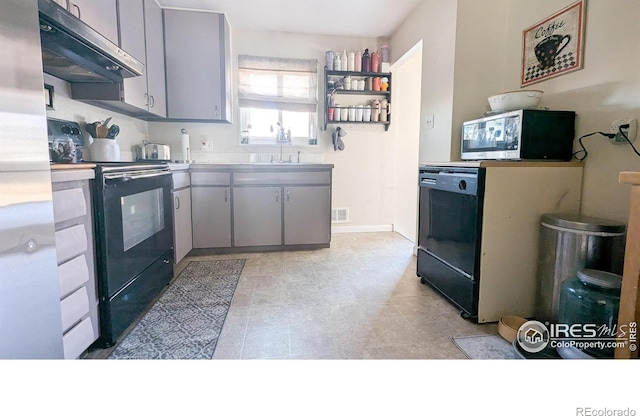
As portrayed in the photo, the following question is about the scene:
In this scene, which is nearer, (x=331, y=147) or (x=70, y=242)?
(x=70, y=242)

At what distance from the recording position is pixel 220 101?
3.16 meters

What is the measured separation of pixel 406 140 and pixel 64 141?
3.28 m

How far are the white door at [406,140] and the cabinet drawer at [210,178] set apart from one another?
81.5 inches

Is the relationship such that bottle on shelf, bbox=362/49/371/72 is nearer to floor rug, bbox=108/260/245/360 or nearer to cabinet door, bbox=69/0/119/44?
cabinet door, bbox=69/0/119/44

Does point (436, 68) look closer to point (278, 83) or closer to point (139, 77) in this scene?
point (278, 83)

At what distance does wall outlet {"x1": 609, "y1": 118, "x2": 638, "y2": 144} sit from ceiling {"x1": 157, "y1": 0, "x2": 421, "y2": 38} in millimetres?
2138

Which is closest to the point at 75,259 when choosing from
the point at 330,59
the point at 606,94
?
the point at 606,94

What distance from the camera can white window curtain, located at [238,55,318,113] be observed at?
355 centimetres

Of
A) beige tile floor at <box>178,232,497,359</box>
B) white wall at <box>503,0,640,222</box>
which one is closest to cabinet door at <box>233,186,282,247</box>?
beige tile floor at <box>178,232,497,359</box>

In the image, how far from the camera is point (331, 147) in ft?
12.6

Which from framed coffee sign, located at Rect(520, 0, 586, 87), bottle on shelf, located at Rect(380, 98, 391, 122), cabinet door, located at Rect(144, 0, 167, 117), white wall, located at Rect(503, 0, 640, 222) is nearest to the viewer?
white wall, located at Rect(503, 0, 640, 222)
